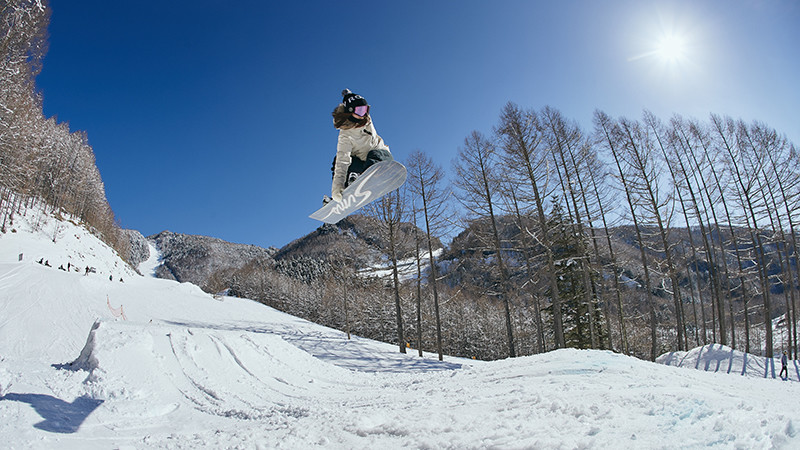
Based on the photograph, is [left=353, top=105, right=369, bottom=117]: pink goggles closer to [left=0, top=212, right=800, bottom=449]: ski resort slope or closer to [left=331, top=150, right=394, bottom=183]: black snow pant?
[left=331, top=150, right=394, bottom=183]: black snow pant

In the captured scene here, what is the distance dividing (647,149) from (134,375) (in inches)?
647

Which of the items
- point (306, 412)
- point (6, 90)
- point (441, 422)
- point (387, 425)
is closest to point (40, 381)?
point (306, 412)

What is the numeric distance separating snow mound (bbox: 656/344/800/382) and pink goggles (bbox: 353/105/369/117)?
1362cm

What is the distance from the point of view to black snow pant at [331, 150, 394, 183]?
5.31 meters

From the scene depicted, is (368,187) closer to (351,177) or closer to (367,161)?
(351,177)

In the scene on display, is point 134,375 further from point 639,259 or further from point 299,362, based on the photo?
point 639,259

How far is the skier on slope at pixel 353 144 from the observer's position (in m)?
4.74

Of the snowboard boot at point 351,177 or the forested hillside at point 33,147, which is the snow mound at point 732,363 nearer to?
the snowboard boot at point 351,177

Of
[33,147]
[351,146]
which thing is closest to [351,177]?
[351,146]

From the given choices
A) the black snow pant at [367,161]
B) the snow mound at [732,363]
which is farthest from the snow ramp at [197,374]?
the snow mound at [732,363]

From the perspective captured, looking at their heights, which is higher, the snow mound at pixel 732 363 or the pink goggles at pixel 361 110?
the pink goggles at pixel 361 110

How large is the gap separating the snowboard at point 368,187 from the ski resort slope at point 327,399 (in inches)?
129

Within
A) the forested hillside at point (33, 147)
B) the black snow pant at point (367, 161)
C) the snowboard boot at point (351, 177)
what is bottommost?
the snowboard boot at point (351, 177)

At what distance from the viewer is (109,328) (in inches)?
267
